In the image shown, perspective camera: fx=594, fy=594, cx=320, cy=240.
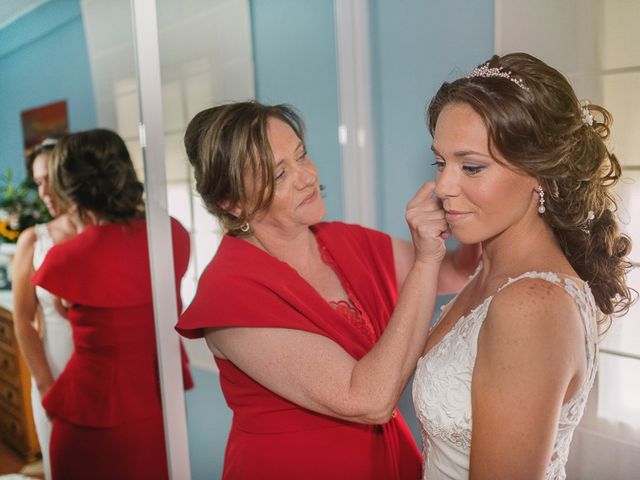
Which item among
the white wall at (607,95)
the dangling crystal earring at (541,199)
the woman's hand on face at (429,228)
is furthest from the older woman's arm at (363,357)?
the white wall at (607,95)

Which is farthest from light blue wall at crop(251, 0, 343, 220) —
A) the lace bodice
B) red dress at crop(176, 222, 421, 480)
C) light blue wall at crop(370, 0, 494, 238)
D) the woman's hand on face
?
the lace bodice

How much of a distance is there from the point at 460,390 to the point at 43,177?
1011mm

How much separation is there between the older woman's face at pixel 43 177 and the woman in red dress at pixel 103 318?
18 millimetres

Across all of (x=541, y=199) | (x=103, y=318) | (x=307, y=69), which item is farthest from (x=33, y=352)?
(x=307, y=69)

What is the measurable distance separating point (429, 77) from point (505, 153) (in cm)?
117

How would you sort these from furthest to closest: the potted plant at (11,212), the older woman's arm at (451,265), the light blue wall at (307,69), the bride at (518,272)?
the light blue wall at (307,69) < the older woman's arm at (451,265) < the potted plant at (11,212) < the bride at (518,272)

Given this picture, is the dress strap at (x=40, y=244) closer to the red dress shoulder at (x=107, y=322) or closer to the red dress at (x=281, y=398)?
the red dress shoulder at (x=107, y=322)

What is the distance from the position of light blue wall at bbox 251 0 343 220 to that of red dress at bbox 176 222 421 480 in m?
0.84

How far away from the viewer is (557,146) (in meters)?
1.07

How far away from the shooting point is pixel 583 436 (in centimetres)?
188

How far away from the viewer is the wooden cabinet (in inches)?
51.8

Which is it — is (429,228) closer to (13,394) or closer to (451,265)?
(451,265)

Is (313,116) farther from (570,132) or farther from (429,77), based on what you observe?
(570,132)

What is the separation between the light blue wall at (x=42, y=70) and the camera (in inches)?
51.4
